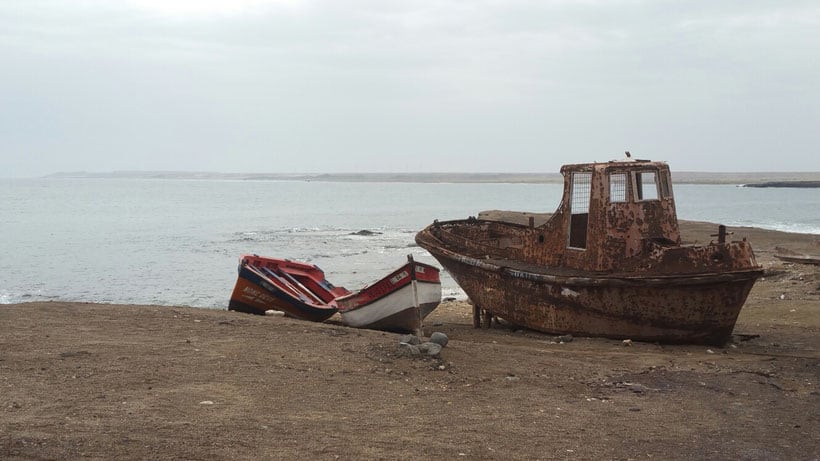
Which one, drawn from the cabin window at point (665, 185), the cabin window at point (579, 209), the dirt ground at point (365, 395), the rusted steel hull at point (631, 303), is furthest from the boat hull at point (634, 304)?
the cabin window at point (665, 185)

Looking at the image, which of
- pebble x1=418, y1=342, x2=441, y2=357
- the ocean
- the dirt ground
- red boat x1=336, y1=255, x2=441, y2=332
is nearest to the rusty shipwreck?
the dirt ground

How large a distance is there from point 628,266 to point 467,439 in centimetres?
552

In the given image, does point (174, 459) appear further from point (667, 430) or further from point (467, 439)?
point (667, 430)

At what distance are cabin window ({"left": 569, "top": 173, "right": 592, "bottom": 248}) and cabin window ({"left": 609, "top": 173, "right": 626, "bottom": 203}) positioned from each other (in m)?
0.33

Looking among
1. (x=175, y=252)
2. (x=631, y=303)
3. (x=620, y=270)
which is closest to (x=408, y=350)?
(x=631, y=303)

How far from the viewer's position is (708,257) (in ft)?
33.6

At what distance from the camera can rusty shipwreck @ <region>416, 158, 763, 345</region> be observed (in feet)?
33.8

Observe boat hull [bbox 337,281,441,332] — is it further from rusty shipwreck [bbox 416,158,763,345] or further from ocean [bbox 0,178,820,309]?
ocean [bbox 0,178,820,309]

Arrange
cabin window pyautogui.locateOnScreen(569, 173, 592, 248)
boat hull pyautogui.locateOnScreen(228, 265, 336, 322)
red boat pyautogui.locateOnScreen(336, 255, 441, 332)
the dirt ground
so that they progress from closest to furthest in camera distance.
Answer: the dirt ground, red boat pyautogui.locateOnScreen(336, 255, 441, 332), cabin window pyautogui.locateOnScreen(569, 173, 592, 248), boat hull pyautogui.locateOnScreen(228, 265, 336, 322)

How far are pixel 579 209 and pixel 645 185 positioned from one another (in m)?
1.01

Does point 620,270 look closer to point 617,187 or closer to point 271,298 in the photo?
point 617,187

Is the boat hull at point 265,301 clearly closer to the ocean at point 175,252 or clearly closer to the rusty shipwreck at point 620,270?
the rusty shipwreck at point 620,270

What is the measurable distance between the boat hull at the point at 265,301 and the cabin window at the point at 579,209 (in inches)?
159

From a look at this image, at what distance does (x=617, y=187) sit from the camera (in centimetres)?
1112
